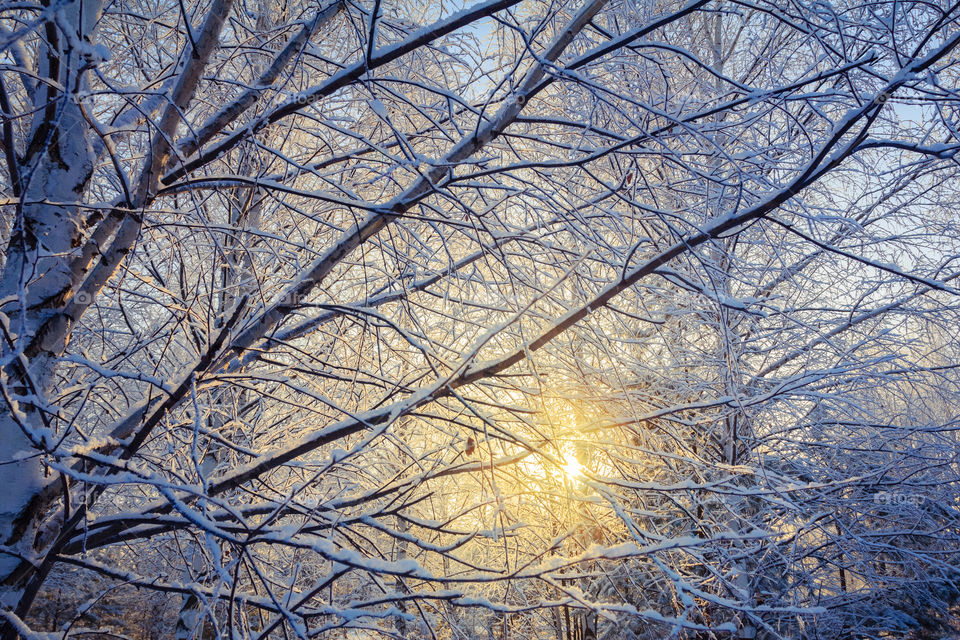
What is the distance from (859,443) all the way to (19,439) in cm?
616

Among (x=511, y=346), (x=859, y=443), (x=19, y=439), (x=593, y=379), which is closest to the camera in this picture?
(x=19, y=439)

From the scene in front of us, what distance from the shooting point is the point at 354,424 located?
2.23 meters

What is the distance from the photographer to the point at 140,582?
2.13 meters

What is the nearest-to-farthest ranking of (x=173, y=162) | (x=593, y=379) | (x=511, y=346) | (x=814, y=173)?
(x=814, y=173), (x=173, y=162), (x=593, y=379), (x=511, y=346)

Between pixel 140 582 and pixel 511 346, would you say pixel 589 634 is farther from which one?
pixel 140 582

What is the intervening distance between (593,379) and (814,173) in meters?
1.24

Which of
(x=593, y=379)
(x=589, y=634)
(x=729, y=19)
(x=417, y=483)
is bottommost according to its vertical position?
(x=589, y=634)

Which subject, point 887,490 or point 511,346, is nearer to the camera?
point 511,346

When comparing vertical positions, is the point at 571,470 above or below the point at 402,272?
below

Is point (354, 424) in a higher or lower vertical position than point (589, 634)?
higher

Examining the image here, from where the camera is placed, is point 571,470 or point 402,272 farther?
point 402,272

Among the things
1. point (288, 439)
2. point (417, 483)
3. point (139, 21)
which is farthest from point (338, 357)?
point (139, 21)

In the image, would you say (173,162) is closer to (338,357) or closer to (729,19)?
(338,357)

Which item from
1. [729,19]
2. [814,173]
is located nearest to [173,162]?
[814,173]
